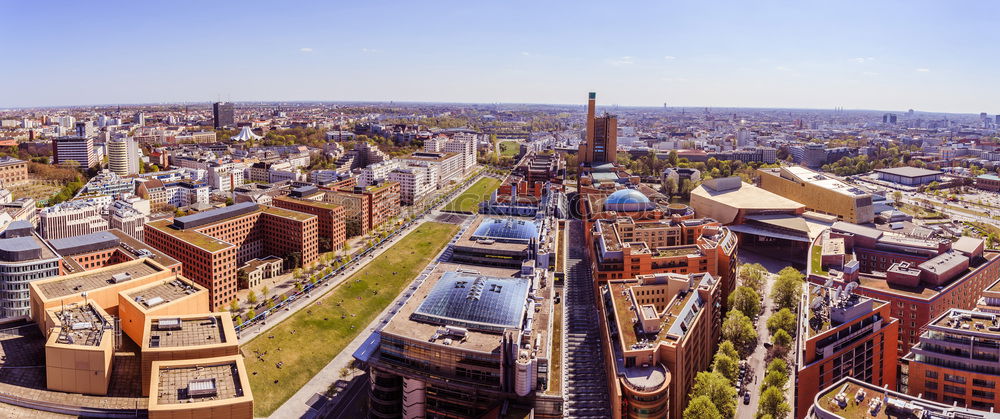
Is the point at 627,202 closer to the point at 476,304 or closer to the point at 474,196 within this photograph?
the point at 476,304

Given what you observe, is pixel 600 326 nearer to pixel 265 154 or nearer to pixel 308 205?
pixel 308 205

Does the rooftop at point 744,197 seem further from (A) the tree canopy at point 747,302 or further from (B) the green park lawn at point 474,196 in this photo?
(B) the green park lawn at point 474,196

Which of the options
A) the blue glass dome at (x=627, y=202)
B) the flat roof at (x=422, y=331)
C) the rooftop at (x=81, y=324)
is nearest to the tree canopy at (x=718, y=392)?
the flat roof at (x=422, y=331)

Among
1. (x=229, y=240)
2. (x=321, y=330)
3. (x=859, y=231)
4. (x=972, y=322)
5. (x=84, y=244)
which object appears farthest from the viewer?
(x=859, y=231)

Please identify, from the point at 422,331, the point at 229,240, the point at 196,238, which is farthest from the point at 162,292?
the point at 229,240

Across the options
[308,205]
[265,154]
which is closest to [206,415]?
[308,205]
